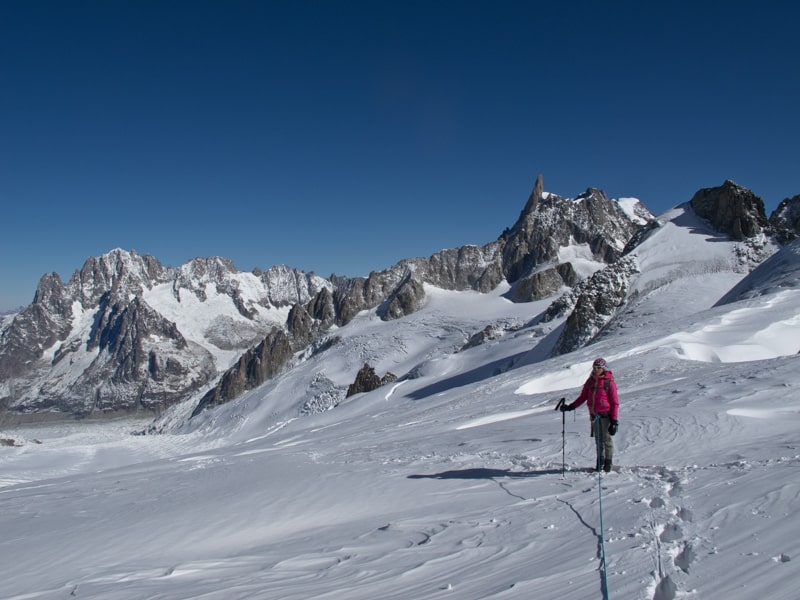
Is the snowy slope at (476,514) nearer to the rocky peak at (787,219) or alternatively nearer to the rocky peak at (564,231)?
the rocky peak at (787,219)

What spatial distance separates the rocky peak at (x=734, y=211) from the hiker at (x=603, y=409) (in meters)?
57.8

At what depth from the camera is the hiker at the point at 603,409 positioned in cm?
737

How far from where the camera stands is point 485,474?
8508mm

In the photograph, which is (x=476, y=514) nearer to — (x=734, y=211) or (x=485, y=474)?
(x=485, y=474)

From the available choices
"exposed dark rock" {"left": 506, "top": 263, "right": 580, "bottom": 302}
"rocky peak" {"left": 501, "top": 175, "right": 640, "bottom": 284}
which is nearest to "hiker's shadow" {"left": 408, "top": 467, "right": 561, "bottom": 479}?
"exposed dark rock" {"left": 506, "top": 263, "right": 580, "bottom": 302}

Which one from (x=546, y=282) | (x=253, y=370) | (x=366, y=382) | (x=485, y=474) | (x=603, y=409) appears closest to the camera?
(x=603, y=409)

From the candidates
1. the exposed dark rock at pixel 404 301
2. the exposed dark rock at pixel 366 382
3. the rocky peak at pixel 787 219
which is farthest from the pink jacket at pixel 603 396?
the exposed dark rock at pixel 404 301

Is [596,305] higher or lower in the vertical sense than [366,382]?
higher

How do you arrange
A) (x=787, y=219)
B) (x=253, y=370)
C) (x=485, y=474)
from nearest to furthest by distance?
1. (x=485, y=474)
2. (x=787, y=219)
3. (x=253, y=370)

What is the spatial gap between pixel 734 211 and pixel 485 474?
202ft

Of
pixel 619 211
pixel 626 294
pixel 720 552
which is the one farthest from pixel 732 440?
pixel 619 211

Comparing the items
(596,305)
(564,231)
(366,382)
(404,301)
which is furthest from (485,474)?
(564,231)

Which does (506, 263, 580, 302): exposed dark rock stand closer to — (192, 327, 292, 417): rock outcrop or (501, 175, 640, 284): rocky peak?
(501, 175, 640, 284): rocky peak

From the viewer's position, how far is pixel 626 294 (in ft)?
143
